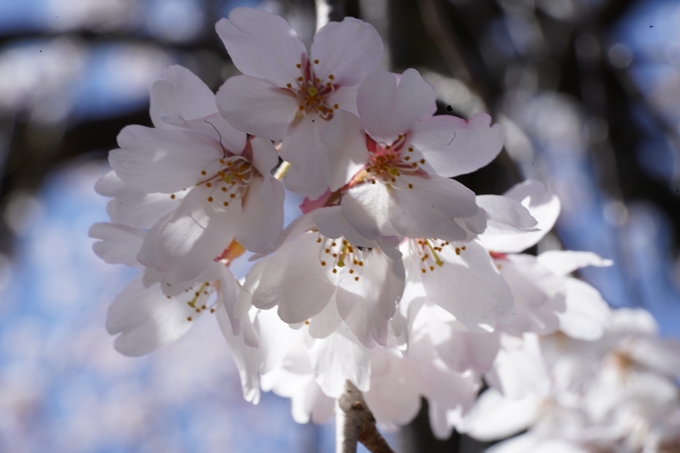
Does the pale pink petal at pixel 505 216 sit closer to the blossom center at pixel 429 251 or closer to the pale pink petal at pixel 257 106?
the blossom center at pixel 429 251

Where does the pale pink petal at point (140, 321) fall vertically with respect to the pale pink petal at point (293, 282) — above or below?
below

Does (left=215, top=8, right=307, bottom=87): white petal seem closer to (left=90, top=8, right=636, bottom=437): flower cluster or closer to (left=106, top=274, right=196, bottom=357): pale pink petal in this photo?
(left=90, top=8, right=636, bottom=437): flower cluster

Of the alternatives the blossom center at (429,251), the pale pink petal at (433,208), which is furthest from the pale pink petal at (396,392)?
the pale pink petal at (433,208)

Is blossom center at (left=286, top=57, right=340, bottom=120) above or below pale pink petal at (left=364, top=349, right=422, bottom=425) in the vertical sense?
above

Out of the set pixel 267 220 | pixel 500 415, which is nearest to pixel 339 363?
pixel 267 220

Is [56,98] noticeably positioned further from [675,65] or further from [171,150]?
[675,65]

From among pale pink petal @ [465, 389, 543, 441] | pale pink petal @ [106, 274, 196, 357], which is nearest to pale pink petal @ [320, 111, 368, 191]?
pale pink petal @ [106, 274, 196, 357]

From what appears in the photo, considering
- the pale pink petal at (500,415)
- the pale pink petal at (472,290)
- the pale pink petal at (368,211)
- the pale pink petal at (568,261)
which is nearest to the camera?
the pale pink petal at (368,211)
